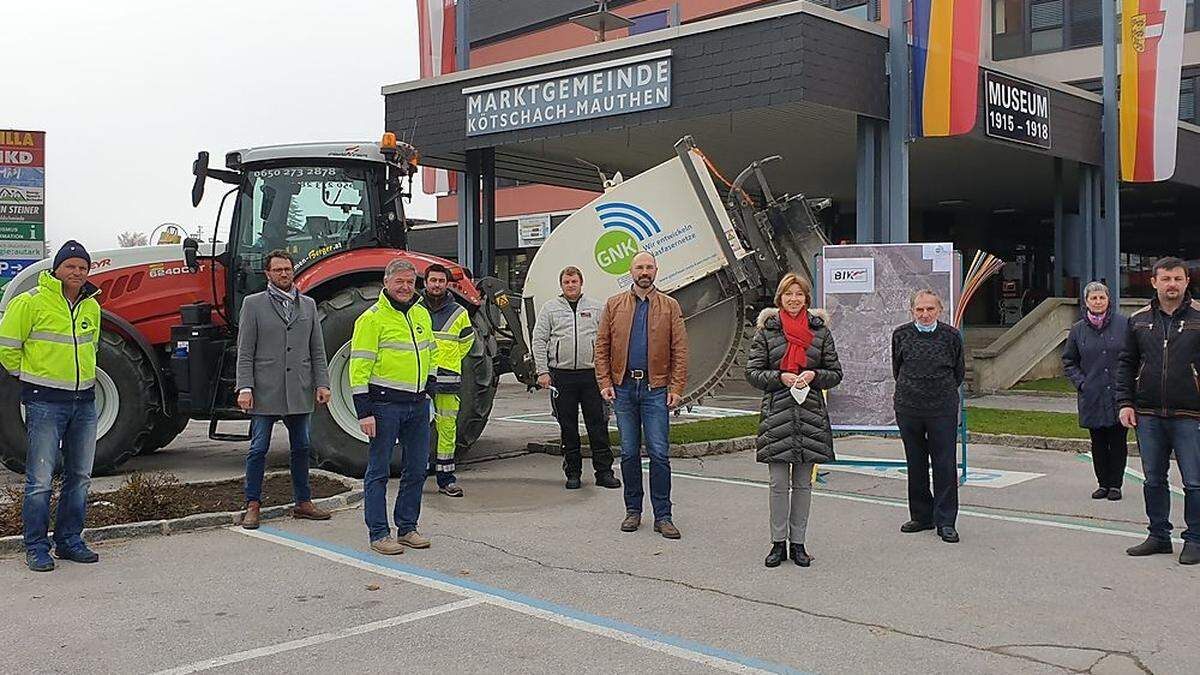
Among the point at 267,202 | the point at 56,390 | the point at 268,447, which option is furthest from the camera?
the point at 267,202

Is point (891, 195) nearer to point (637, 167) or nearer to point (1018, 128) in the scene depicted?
point (1018, 128)

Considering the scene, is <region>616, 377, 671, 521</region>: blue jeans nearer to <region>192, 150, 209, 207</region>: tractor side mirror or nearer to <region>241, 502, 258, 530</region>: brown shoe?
<region>241, 502, 258, 530</region>: brown shoe

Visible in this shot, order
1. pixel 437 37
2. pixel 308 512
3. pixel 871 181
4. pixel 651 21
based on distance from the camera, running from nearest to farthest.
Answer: pixel 308 512
pixel 871 181
pixel 437 37
pixel 651 21

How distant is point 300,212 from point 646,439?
14.2 feet

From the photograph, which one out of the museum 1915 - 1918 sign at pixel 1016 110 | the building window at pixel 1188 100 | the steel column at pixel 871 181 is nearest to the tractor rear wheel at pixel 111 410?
the steel column at pixel 871 181

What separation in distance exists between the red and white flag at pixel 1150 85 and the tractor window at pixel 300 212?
47.7 ft

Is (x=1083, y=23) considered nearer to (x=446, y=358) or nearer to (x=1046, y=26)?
(x=1046, y=26)

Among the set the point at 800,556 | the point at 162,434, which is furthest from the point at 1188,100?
the point at 162,434

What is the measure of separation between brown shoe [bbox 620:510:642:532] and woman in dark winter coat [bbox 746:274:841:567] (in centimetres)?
107

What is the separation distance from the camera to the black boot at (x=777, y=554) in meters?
6.28

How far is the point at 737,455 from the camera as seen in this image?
36.5 ft

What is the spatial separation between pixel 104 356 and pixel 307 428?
2.79 m

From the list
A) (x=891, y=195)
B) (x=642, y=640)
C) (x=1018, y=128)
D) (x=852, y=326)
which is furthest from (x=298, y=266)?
(x=1018, y=128)

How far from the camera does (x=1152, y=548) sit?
651cm
